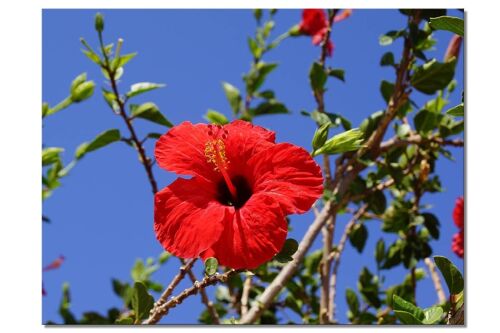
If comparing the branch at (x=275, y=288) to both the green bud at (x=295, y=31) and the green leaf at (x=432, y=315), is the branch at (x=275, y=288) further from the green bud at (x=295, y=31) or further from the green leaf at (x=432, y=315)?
the green bud at (x=295, y=31)

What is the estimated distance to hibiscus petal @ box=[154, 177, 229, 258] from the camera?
1049mm

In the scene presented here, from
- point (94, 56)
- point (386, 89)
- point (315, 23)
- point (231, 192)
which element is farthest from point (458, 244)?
point (94, 56)

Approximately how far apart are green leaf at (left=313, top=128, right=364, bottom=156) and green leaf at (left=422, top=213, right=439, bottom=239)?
0.68 m

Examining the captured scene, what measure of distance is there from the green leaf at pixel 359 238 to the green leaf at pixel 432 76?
0.51 metres

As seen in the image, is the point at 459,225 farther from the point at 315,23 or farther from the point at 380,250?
the point at 315,23

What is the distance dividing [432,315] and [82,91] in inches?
38.9

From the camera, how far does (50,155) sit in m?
1.67

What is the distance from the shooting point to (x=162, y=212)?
1.08m

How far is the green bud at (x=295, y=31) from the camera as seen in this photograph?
6.80 ft

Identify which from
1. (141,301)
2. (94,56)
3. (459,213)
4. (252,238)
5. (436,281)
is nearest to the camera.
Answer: (252,238)

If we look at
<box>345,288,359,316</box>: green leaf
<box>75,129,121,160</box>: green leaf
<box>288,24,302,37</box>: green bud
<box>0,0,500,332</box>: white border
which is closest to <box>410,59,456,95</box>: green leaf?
<box>0,0,500,332</box>: white border

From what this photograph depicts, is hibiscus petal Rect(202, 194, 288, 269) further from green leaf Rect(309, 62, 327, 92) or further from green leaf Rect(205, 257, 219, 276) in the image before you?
green leaf Rect(309, 62, 327, 92)
